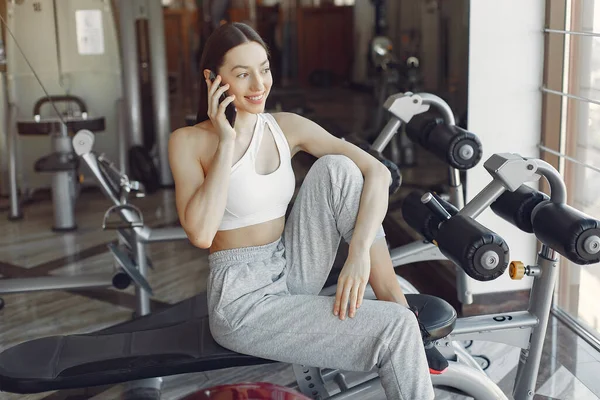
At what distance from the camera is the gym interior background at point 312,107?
2.71 metres

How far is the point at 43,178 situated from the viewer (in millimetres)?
4785

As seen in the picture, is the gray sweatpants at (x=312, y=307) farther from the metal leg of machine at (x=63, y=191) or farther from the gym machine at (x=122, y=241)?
the metal leg of machine at (x=63, y=191)

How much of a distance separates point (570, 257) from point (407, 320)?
381 millimetres

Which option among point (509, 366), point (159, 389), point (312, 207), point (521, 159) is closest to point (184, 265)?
point (159, 389)

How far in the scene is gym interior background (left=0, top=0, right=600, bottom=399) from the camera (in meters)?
2.71

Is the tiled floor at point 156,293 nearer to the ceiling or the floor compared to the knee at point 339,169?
nearer to the floor

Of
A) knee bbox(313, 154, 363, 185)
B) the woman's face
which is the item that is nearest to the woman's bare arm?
the woman's face

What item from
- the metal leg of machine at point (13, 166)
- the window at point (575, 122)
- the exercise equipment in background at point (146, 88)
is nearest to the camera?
the window at point (575, 122)

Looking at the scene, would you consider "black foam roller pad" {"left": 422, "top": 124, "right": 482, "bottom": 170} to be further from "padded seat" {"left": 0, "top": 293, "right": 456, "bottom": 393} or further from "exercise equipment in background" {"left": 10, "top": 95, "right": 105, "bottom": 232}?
"exercise equipment in background" {"left": 10, "top": 95, "right": 105, "bottom": 232}

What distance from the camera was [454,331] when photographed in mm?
1997

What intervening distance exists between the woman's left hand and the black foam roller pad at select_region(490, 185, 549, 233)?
0.43m

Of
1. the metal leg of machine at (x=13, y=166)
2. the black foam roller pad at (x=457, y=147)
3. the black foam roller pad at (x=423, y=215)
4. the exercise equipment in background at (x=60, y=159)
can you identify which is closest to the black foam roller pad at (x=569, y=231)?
the black foam roller pad at (x=423, y=215)

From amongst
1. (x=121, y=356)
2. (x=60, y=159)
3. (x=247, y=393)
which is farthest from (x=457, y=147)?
(x=60, y=159)

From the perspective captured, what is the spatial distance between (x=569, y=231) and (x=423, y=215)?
400 mm
